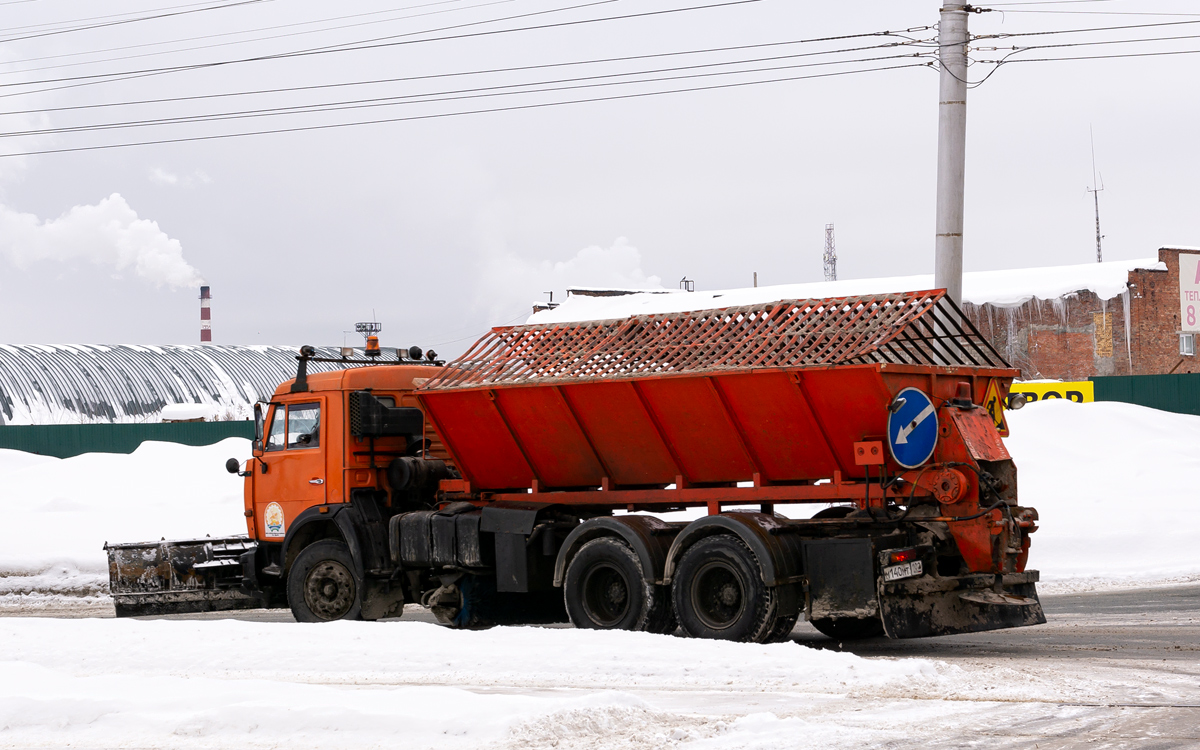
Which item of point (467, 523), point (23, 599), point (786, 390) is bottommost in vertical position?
point (23, 599)

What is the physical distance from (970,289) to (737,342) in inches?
1534

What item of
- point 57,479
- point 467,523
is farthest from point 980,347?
point 57,479

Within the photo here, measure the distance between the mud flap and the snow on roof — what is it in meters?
32.7

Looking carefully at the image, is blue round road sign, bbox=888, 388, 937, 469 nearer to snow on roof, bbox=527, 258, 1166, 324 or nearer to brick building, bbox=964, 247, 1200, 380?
snow on roof, bbox=527, 258, 1166, 324

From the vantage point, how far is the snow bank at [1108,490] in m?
17.2

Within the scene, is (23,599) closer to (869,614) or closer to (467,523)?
(467,523)

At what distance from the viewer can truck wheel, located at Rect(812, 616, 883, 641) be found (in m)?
11.8

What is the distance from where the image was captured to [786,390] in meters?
10.8

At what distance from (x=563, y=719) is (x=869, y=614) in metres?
3.97

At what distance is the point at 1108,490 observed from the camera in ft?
69.7

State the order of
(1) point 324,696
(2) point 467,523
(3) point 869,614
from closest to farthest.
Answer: (1) point 324,696, (3) point 869,614, (2) point 467,523

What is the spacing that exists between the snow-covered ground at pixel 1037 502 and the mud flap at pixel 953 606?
5.34 m

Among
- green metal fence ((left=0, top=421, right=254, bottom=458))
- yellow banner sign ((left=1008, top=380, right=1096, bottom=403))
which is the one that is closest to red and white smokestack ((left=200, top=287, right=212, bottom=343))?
green metal fence ((left=0, top=421, right=254, bottom=458))

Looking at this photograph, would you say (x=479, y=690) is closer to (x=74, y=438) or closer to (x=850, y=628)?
(x=850, y=628)
